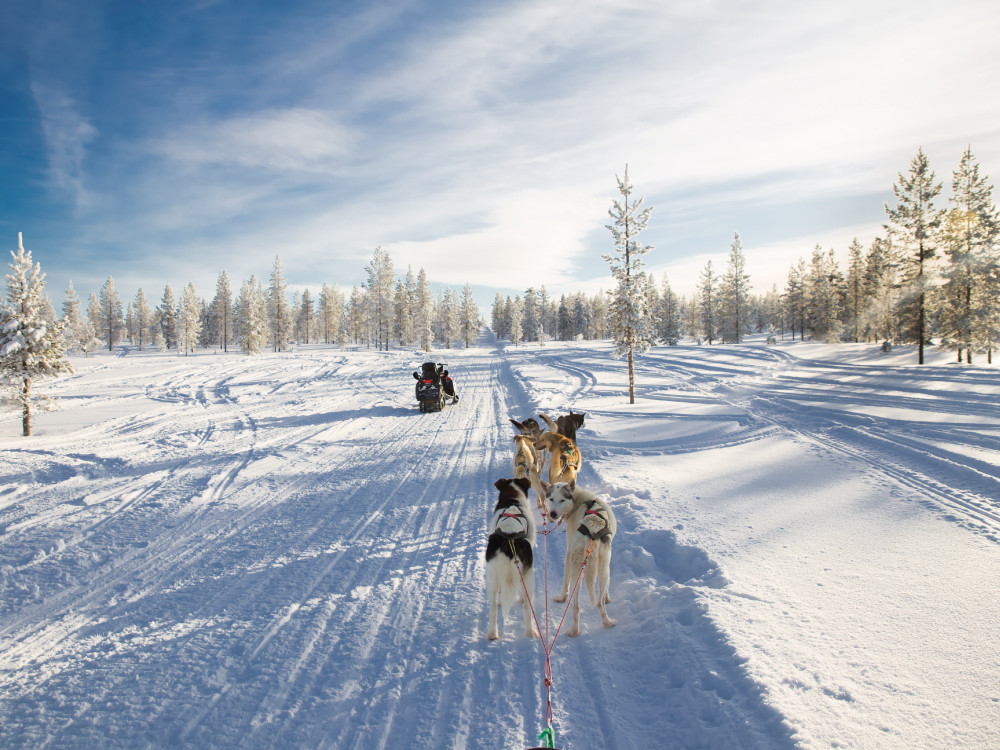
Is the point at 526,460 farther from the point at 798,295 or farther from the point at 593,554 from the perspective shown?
the point at 798,295

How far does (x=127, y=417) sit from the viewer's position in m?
17.3

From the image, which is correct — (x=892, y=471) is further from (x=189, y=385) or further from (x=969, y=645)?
(x=189, y=385)

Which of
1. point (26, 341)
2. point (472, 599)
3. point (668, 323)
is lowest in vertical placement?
point (472, 599)

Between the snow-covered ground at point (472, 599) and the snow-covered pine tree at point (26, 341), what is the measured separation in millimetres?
6686

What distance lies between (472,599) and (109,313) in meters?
115

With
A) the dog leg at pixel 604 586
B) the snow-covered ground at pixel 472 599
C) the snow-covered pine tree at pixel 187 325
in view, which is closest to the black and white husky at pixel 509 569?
the snow-covered ground at pixel 472 599

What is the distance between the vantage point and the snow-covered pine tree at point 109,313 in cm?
8850

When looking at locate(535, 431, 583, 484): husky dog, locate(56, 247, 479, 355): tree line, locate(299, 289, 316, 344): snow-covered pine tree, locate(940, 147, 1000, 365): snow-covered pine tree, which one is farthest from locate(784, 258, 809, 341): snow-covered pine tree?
locate(299, 289, 316, 344): snow-covered pine tree

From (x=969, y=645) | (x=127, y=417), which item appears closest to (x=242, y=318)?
(x=127, y=417)

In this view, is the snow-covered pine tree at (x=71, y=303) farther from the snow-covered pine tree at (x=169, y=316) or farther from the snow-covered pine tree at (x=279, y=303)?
the snow-covered pine tree at (x=279, y=303)

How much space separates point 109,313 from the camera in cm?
8912

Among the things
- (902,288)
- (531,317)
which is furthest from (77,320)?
(902,288)

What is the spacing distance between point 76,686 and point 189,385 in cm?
2763

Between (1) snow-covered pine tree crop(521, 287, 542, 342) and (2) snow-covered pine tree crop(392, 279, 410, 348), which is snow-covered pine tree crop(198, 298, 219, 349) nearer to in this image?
(2) snow-covered pine tree crop(392, 279, 410, 348)
